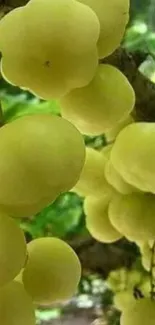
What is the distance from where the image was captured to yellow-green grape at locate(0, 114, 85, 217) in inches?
12.1

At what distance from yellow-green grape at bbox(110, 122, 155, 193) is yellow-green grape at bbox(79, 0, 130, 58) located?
0.06m

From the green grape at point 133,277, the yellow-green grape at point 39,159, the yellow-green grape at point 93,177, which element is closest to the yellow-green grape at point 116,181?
the yellow-green grape at point 93,177

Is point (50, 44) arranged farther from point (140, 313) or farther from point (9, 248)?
point (140, 313)

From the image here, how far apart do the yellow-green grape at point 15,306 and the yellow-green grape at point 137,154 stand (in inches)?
3.1

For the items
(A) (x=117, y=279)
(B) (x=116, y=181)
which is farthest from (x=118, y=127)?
(A) (x=117, y=279)

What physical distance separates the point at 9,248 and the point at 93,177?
0.12 m

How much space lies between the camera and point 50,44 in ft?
1.04

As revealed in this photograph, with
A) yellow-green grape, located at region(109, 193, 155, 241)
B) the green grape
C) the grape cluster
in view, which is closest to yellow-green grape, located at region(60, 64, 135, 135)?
the grape cluster

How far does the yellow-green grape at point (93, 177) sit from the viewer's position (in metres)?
0.44

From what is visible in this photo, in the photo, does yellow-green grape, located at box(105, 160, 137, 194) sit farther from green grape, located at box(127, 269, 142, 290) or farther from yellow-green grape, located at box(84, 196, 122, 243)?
green grape, located at box(127, 269, 142, 290)

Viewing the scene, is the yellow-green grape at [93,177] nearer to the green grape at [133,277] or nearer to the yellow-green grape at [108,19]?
the yellow-green grape at [108,19]

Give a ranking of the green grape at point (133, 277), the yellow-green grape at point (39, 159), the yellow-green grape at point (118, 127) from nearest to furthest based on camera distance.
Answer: the yellow-green grape at point (39, 159) → the yellow-green grape at point (118, 127) → the green grape at point (133, 277)

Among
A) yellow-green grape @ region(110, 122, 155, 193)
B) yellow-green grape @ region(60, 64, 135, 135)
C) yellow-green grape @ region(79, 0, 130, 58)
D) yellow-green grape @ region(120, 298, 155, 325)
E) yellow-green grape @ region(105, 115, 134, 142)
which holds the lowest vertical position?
yellow-green grape @ region(120, 298, 155, 325)

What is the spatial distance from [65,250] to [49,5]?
0.14 metres
